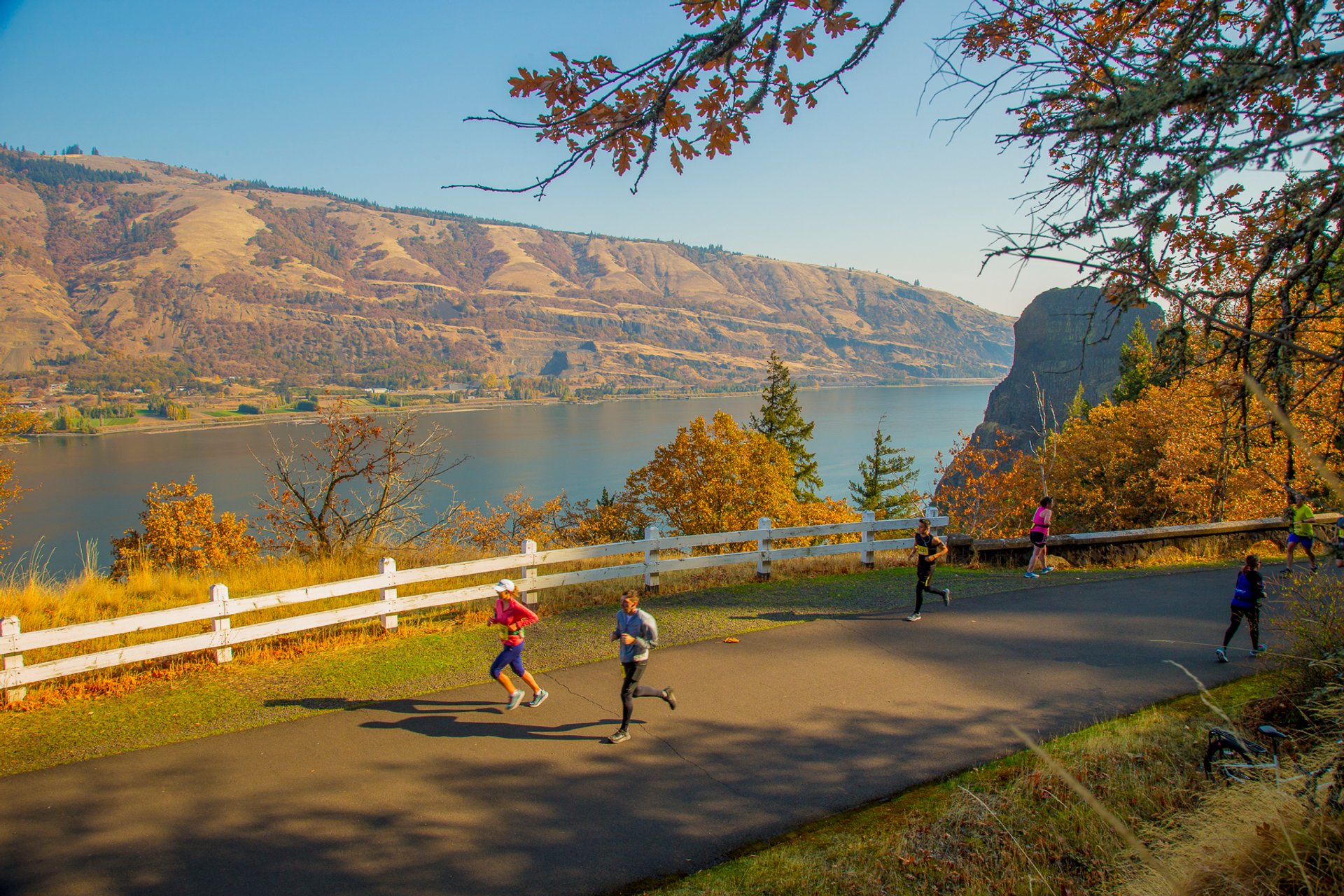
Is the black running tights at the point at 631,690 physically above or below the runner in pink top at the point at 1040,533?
below

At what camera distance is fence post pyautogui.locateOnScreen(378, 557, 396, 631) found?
32.1 ft

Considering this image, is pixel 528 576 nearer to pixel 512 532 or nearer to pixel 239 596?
pixel 239 596

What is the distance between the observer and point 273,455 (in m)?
102

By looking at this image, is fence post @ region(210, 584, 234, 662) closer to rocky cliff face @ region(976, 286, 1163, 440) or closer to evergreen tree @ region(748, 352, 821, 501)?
evergreen tree @ region(748, 352, 821, 501)

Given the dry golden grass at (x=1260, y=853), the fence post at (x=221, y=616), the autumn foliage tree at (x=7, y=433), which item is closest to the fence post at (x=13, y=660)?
the fence post at (x=221, y=616)

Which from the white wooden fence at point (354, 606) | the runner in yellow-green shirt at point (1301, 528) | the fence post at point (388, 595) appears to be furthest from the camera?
the runner in yellow-green shirt at point (1301, 528)

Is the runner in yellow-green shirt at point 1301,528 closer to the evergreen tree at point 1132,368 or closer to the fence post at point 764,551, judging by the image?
the fence post at point 764,551

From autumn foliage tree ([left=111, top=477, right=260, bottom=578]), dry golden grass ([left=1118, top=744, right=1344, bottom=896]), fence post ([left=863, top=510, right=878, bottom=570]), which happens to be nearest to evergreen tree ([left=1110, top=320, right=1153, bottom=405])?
fence post ([left=863, top=510, right=878, bottom=570])

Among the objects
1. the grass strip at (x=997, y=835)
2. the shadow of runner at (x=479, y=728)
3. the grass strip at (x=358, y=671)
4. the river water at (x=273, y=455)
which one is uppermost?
the grass strip at (x=997, y=835)

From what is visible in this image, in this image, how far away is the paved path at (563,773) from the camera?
5.11 metres

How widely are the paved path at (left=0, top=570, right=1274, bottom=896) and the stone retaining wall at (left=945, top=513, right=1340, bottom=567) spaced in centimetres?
529

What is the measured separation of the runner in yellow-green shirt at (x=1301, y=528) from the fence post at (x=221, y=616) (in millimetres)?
15501

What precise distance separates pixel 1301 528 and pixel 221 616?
639 inches

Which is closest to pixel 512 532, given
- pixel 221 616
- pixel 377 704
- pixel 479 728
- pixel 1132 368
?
pixel 221 616
